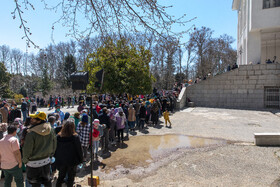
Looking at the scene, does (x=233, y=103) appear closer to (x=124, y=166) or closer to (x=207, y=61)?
(x=124, y=166)

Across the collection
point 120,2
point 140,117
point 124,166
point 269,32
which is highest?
point 269,32

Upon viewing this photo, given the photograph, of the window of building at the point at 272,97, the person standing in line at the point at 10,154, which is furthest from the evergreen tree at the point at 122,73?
the window of building at the point at 272,97

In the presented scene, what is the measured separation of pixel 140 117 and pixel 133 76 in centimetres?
413

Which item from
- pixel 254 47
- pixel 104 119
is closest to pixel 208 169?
pixel 104 119

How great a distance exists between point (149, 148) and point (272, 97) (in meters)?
16.7

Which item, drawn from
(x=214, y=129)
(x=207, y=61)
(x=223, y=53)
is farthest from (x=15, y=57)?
(x=214, y=129)

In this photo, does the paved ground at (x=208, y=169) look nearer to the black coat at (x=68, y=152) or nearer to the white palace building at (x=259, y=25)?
the black coat at (x=68, y=152)

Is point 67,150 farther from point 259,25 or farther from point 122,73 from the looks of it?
point 259,25

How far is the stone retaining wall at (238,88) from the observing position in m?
18.2

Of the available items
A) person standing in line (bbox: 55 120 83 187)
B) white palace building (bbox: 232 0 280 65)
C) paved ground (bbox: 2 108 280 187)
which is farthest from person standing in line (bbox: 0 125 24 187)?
white palace building (bbox: 232 0 280 65)

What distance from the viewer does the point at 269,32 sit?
20.9 metres

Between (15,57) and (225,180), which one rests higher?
(15,57)

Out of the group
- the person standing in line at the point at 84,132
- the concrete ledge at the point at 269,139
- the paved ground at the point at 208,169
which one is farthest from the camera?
the concrete ledge at the point at 269,139

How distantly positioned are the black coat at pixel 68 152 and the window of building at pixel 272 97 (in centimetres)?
2004
